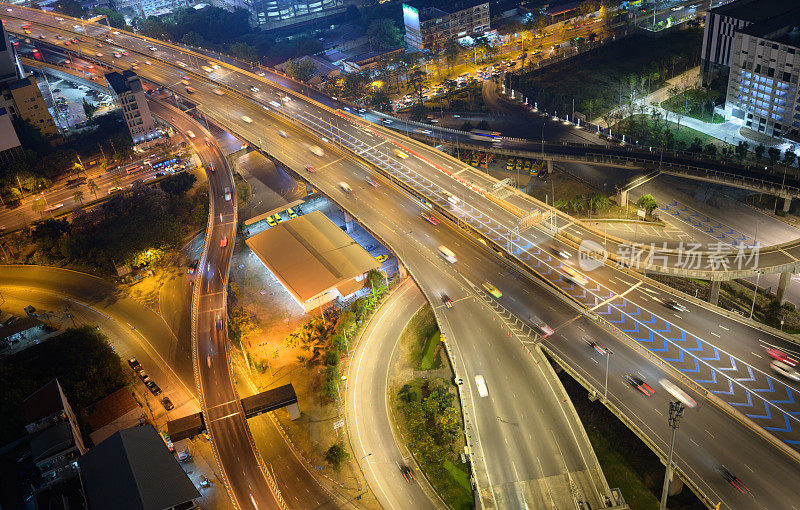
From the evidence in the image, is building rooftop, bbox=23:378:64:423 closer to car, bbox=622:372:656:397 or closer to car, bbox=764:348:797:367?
car, bbox=622:372:656:397

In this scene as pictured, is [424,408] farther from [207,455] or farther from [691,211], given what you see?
[691,211]

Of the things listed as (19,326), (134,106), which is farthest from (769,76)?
(19,326)

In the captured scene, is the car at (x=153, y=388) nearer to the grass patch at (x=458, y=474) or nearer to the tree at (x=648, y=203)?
the grass patch at (x=458, y=474)

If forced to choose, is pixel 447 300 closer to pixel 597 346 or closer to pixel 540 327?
pixel 540 327

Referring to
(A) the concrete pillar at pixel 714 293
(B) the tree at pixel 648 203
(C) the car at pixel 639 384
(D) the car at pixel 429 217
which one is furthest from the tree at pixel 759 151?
(C) the car at pixel 639 384

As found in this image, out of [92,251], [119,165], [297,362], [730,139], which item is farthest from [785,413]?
[119,165]
